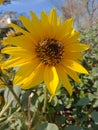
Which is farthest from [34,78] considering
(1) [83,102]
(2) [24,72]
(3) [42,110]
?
(1) [83,102]

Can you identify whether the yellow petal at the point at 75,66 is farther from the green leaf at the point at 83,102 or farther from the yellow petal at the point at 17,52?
the green leaf at the point at 83,102

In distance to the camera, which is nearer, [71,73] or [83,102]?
[71,73]

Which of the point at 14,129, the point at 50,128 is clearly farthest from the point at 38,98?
the point at 50,128

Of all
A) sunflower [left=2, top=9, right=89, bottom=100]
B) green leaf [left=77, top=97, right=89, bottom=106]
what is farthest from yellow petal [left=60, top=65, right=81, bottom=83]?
green leaf [left=77, top=97, right=89, bottom=106]

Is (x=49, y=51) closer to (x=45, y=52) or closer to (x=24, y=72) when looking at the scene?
(x=45, y=52)

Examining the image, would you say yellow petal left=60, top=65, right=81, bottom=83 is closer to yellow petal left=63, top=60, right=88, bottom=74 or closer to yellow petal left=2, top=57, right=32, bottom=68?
yellow petal left=63, top=60, right=88, bottom=74
